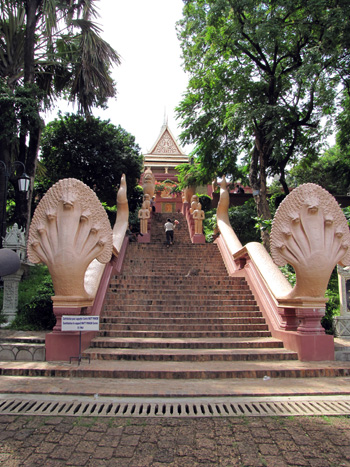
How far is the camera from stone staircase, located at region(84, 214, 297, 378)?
17.3 feet

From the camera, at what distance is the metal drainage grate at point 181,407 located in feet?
11.4

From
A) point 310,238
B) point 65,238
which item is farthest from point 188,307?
point 65,238

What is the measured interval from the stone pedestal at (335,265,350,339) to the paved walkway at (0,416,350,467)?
327 cm

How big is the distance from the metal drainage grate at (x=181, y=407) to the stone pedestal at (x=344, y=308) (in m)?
2.67

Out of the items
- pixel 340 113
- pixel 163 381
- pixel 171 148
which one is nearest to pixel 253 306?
pixel 163 381

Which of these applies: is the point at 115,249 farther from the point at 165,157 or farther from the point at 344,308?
the point at 165,157

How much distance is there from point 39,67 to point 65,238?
30.5ft

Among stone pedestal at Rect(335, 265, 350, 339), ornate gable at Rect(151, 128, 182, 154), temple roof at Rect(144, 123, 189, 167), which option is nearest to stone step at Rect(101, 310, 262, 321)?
stone pedestal at Rect(335, 265, 350, 339)

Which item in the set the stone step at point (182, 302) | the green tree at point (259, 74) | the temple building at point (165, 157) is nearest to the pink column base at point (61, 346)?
the stone step at point (182, 302)

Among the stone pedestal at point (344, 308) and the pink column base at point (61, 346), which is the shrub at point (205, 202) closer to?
the stone pedestal at point (344, 308)

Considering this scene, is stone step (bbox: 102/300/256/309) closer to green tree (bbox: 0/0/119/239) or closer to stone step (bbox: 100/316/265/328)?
stone step (bbox: 100/316/265/328)

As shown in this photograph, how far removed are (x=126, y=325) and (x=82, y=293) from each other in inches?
52.9

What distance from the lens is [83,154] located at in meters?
16.8

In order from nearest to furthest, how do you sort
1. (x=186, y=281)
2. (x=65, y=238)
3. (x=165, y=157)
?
(x=65, y=238), (x=186, y=281), (x=165, y=157)
